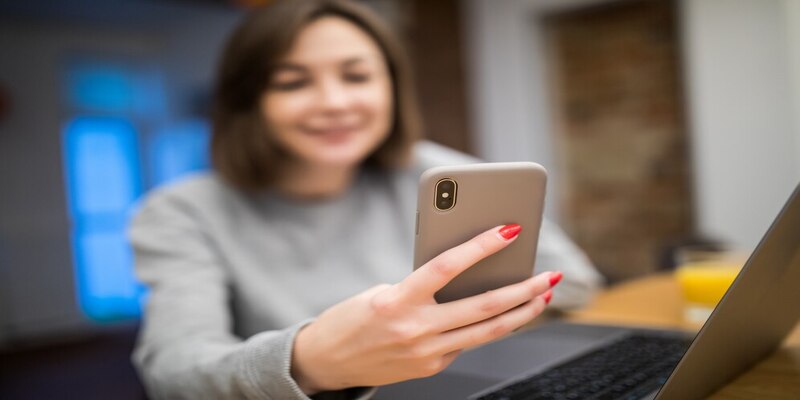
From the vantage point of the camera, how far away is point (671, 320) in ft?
3.36

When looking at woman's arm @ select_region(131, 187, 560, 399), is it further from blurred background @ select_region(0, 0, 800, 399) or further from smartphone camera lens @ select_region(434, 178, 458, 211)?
blurred background @ select_region(0, 0, 800, 399)

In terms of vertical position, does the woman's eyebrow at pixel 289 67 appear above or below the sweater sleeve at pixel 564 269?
above

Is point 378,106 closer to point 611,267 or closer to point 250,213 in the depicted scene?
point 250,213

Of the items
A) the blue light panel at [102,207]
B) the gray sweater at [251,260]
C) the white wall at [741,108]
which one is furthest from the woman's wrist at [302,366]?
the blue light panel at [102,207]

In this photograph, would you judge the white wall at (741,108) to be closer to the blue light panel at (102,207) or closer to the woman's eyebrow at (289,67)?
the woman's eyebrow at (289,67)

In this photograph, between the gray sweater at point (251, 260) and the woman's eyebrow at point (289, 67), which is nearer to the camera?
the gray sweater at point (251, 260)

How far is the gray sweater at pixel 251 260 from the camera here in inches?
31.3

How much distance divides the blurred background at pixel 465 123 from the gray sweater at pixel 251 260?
0.83 m

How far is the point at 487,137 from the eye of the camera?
418cm

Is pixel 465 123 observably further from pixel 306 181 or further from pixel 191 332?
pixel 191 332

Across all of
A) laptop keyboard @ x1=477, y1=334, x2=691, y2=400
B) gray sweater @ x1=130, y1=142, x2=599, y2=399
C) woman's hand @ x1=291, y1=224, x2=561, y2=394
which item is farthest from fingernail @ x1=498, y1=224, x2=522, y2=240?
gray sweater @ x1=130, y1=142, x2=599, y2=399

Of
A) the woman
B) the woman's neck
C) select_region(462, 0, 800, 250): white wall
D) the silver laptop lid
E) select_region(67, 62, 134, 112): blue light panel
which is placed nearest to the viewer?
the silver laptop lid

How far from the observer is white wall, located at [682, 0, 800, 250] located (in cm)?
316

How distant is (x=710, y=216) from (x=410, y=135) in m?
2.67
